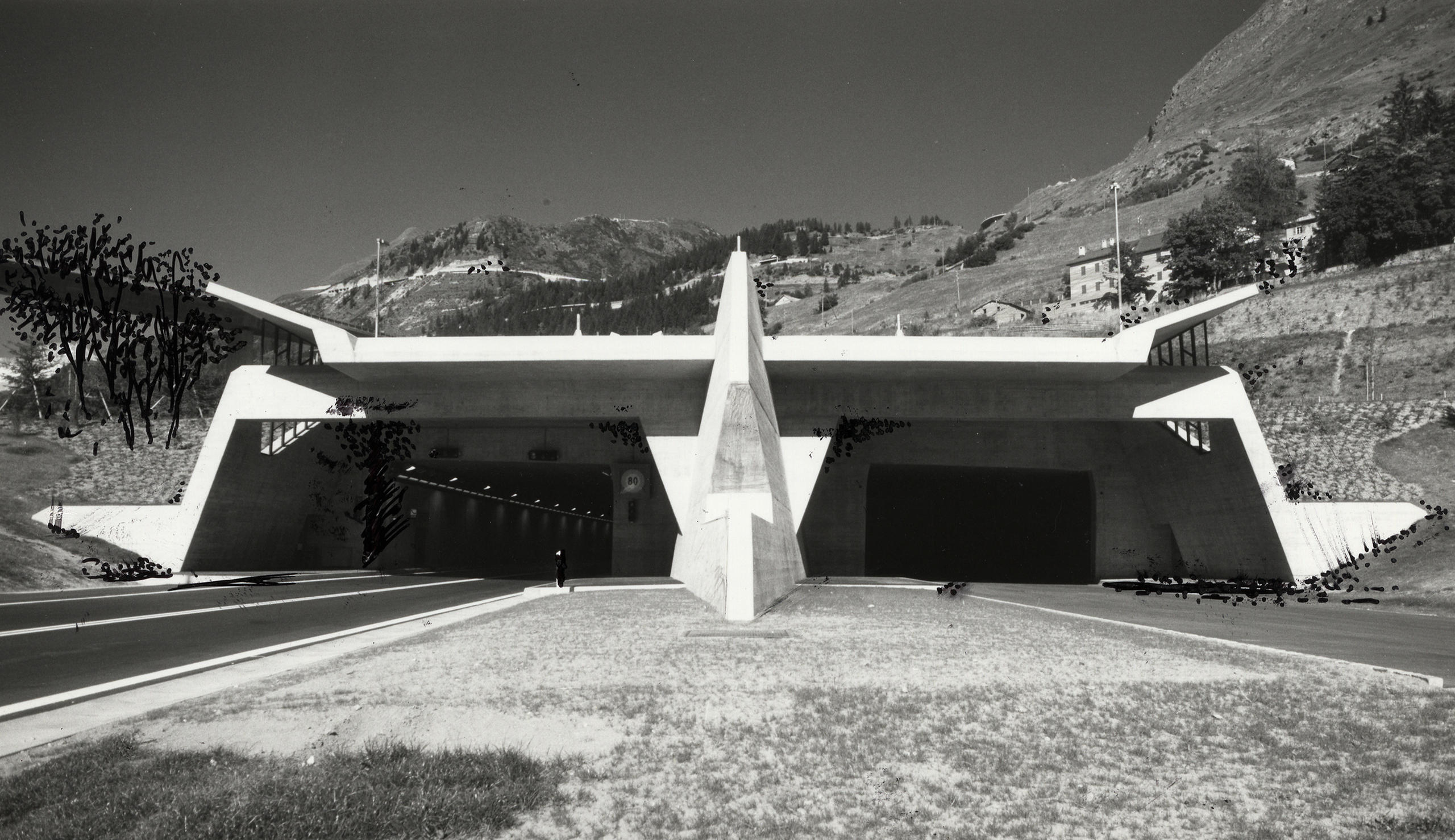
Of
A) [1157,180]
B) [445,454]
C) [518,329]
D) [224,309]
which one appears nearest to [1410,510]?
[445,454]

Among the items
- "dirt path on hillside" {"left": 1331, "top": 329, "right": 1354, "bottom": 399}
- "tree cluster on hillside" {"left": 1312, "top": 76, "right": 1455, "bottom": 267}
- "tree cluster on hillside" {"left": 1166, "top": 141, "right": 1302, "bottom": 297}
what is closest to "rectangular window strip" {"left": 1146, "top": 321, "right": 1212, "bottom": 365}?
"dirt path on hillside" {"left": 1331, "top": 329, "right": 1354, "bottom": 399}

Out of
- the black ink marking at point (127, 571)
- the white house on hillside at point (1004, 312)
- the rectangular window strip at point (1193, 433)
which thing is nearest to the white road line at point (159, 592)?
the black ink marking at point (127, 571)

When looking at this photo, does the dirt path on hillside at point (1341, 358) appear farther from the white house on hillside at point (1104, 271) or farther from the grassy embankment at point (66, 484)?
the grassy embankment at point (66, 484)

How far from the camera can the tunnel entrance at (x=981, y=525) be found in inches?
1865

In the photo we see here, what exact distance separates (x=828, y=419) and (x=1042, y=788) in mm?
29099

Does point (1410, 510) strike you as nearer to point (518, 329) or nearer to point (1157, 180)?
point (518, 329)

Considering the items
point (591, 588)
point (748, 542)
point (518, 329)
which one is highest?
point (518, 329)

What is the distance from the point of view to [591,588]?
28188 mm

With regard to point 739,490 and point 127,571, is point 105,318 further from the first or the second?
point 127,571

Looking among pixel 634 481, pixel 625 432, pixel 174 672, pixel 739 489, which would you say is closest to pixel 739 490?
pixel 739 489

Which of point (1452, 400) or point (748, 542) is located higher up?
point (1452, 400)

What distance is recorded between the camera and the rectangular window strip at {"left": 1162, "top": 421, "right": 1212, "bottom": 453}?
120 feet

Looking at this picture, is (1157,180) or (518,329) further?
(1157,180)

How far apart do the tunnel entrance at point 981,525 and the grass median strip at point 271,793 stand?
35.0 m
